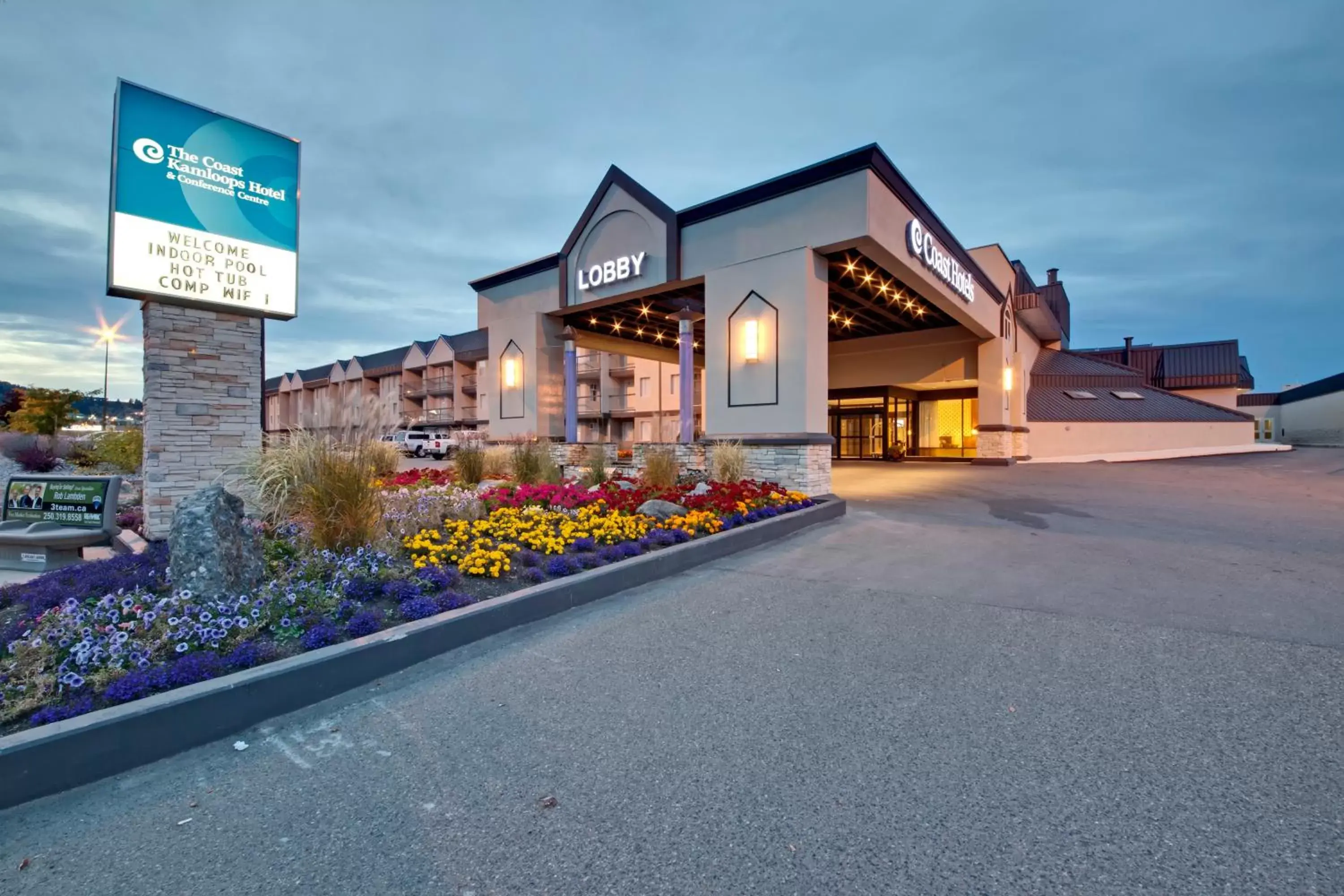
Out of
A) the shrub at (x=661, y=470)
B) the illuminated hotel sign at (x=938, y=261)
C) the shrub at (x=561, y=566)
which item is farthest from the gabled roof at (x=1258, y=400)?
the shrub at (x=561, y=566)

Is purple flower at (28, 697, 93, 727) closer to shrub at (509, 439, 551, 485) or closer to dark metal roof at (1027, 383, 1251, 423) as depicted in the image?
shrub at (509, 439, 551, 485)

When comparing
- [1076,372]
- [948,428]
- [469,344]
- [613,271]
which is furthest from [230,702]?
[469,344]

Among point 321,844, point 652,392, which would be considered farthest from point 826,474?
point 652,392

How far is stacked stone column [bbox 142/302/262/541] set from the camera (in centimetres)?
670

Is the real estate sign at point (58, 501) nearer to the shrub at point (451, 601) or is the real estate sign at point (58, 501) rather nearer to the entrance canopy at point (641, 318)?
the shrub at point (451, 601)

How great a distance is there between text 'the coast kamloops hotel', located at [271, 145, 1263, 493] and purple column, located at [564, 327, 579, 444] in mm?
55

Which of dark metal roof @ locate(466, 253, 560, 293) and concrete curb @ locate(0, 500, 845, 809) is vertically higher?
dark metal roof @ locate(466, 253, 560, 293)

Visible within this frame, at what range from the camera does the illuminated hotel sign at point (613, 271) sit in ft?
43.1

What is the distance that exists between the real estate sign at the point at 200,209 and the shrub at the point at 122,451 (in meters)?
6.86

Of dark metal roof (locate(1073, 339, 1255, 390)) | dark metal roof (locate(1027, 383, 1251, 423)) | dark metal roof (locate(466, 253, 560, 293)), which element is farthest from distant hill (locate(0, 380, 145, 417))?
dark metal roof (locate(1073, 339, 1255, 390))

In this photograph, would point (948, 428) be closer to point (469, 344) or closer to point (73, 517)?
point (73, 517)

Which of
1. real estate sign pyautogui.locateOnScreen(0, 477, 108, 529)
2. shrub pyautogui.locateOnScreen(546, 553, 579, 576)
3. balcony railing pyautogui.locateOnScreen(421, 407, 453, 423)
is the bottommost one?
shrub pyautogui.locateOnScreen(546, 553, 579, 576)

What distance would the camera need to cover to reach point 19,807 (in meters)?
2.42

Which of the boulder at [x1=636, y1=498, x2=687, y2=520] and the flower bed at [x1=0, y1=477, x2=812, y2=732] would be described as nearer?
the flower bed at [x1=0, y1=477, x2=812, y2=732]
